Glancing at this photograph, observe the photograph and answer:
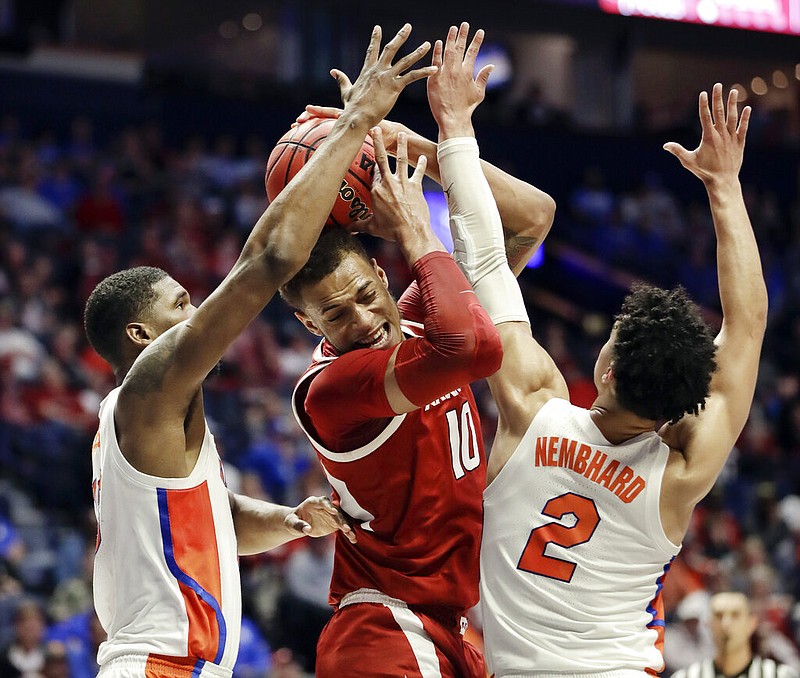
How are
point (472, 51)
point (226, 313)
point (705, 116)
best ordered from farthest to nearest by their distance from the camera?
point (705, 116)
point (472, 51)
point (226, 313)

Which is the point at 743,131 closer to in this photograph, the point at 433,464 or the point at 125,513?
the point at 433,464

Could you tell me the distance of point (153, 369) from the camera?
9.53 feet

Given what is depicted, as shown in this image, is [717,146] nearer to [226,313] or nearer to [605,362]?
[605,362]

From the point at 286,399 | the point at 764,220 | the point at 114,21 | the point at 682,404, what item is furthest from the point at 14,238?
the point at 764,220

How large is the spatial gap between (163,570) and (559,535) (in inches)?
41.7

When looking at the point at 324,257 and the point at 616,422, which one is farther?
the point at 324,257

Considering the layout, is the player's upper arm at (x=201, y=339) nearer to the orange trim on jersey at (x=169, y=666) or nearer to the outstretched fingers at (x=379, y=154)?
the outstretched fingers at (x=379, y=154)

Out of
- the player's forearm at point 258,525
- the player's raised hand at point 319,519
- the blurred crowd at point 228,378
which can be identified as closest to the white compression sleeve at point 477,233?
the player's raised hand at point 319,519

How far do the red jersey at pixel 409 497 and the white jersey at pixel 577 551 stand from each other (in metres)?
0.22

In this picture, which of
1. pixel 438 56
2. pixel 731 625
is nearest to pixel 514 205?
pixel 438 56

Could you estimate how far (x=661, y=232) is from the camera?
16109 millimetres

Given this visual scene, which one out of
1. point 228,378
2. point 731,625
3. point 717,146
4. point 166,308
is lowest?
point 228,378

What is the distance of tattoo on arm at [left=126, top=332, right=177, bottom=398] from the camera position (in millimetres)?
2885

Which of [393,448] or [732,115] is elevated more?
[732,115]
